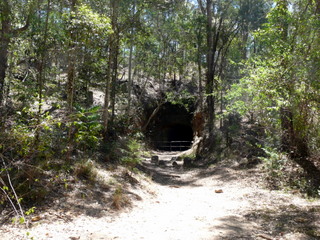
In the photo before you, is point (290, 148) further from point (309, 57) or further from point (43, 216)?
point (43, 216)

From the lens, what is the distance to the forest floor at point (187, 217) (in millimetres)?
4910

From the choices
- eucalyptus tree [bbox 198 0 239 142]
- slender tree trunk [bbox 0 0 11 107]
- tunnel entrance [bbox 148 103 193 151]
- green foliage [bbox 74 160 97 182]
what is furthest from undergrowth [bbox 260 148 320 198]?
tunnel entrance [bbox 148 103 193 151]

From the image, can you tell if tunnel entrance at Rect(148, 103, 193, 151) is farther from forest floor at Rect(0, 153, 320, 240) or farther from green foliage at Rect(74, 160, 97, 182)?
green foliage at Rect(74, 160, 97, 182)

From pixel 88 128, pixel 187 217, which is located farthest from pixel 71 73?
pixel 187 217

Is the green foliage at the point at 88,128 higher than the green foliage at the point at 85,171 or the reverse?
higher

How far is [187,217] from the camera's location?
625 centimetres

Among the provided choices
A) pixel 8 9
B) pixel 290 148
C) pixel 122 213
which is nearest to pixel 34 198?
pixel 122 213

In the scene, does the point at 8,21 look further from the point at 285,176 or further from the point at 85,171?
the point at 285,176

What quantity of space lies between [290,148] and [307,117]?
5.24 feet

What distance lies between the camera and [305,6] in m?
8.78

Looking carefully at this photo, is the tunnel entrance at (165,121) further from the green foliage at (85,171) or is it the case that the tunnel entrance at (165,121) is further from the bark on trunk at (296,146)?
the green foliage at (85,171)

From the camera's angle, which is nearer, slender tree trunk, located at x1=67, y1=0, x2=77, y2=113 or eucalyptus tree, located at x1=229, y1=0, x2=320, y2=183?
eucalyptus tree, located at x1=229, y1=0, x2=320, y2=183

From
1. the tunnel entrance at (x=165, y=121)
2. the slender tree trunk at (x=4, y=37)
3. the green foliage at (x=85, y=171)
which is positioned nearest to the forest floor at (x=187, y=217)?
the green foliage at (x=85, y=171)

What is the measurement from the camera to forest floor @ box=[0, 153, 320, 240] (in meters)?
4.91
